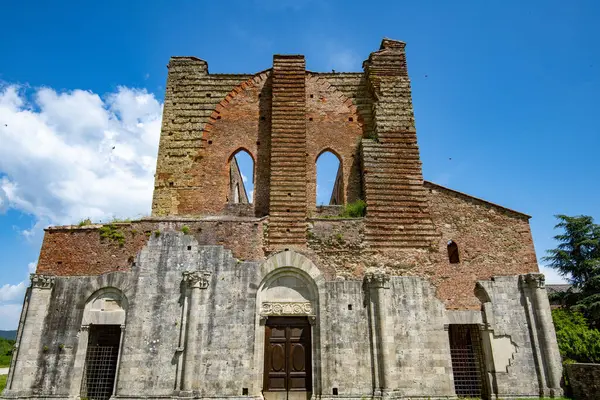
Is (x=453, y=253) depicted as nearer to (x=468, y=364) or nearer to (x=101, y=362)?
(x=468, y=364)

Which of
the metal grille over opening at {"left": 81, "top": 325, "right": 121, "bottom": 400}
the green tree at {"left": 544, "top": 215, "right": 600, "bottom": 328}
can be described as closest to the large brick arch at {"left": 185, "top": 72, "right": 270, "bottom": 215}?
the metal grille over opening at {"left": 81, "top": 325, "right": 121, "bottom": 400}

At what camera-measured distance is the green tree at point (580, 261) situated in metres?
18.8

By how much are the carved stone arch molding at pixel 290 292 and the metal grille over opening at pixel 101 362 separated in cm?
435

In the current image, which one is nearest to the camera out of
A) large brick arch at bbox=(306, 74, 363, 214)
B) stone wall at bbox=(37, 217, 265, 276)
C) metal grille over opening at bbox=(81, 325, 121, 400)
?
metal grille over opening at bbox=(81, 325, 121, 400)

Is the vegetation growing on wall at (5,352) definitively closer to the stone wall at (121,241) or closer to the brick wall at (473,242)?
the stone wall at (121,241)

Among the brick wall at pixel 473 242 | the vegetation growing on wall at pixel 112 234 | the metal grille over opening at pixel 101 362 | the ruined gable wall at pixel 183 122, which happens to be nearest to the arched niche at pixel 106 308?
the metal grille over opening at pixel 101 362

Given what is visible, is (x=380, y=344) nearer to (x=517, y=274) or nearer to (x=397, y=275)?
(x=397, y=275)

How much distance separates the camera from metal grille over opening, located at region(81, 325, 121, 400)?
38.6 feet

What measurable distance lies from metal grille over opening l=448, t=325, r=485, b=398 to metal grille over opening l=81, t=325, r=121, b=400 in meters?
10.2

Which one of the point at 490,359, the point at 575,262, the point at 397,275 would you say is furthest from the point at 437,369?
the point at 575,262

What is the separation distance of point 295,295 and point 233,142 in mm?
6362

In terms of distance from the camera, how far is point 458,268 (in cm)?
1309

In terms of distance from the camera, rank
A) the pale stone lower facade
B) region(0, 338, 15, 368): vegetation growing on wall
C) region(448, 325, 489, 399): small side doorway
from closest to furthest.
A: the pale stone lower facade, region(448, 325, 489, 399): small side doorway, region(0, 338, 15, 368): vegetation growing on wall

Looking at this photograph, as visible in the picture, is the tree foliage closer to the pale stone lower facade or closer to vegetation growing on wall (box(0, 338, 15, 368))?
the pale stone lower facade
